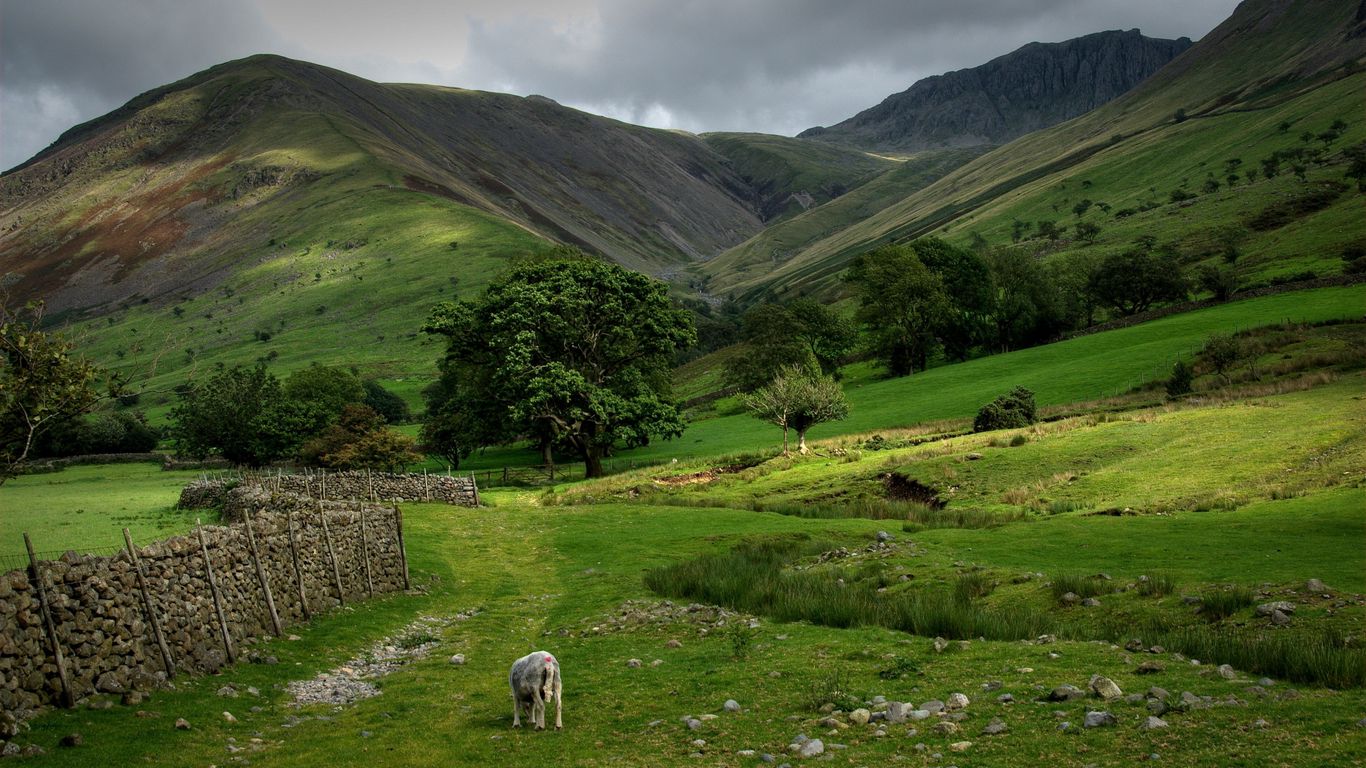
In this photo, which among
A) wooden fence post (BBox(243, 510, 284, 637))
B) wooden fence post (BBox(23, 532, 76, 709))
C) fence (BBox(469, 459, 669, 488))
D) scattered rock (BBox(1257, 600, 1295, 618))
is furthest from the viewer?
fence (BBox(469, 459, 669, 488))

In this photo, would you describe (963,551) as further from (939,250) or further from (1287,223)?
(1287,223)

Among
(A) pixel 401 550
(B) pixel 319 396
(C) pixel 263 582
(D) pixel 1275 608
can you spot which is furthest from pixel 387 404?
(D) pixel 1275 608

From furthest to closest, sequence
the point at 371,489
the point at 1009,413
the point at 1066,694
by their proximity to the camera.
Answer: the point at 1009,413 < the point at 371,489 < the point at 1066,694

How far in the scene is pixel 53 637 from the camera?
595 inches

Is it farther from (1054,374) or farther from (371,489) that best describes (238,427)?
(1054,374)

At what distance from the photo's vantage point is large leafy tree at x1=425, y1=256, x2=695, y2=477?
67.3 m

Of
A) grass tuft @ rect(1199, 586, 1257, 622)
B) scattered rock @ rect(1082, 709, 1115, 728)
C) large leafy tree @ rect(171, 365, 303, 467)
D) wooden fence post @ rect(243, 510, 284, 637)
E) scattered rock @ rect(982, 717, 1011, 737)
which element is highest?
large leafy tree @ rect(171, 365, 303, 467)

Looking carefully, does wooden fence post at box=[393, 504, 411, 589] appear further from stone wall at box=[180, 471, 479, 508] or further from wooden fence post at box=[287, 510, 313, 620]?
stone wall at box=[180, 471, 479, 508]

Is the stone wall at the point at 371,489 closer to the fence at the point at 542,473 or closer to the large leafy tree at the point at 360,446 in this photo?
the large leafy tree at the point at 360,446

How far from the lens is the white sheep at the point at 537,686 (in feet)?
46.0

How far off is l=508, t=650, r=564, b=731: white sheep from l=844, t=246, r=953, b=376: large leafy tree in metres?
96.5

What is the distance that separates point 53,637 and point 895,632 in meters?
16.2

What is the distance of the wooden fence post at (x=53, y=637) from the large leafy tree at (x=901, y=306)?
3875 inches

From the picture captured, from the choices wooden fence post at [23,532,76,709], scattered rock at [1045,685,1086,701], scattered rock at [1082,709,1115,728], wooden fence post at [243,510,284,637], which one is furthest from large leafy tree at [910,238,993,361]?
wooden fence post at [23,532,76,709]
